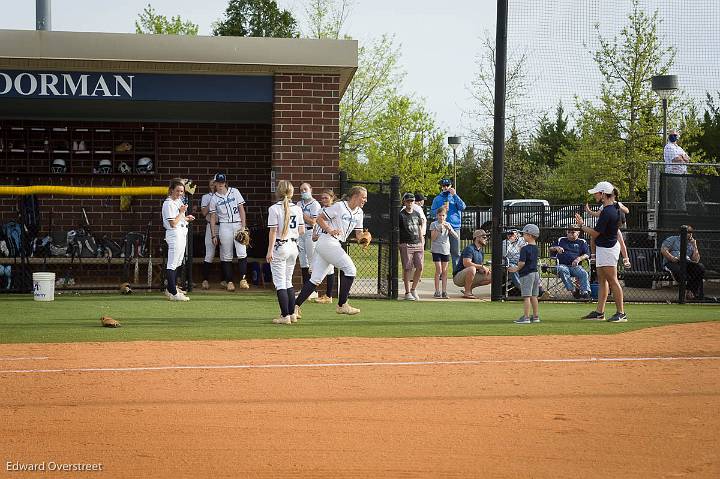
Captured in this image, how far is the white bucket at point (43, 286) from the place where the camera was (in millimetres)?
15594

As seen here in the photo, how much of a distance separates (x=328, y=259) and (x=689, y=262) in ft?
25.0

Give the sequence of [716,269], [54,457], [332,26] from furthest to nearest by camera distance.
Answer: [332,26] < [716,269] < [54,457]

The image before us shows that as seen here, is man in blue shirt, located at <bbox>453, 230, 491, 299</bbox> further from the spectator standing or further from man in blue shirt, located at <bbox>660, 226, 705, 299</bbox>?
man in blue shirt, located at <bbox>660, 226, 705, 299</bbox>

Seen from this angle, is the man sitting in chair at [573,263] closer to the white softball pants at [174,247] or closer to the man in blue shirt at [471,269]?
the man in blue shirt at [471,269]

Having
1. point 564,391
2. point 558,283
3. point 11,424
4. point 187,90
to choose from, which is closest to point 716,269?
point 558,283

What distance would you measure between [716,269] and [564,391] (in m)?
11.7

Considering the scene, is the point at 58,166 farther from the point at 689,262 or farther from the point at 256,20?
the point at 256,20

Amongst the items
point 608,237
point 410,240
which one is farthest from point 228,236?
point 608,237

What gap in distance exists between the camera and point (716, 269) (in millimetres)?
18484

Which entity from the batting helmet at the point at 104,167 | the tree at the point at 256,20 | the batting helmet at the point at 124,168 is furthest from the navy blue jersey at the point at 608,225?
the tree at the point at 256,20

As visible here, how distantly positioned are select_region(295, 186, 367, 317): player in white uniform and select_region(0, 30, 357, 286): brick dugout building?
12.5 feet

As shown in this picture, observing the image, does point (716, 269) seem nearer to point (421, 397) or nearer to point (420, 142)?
point (421, 397)

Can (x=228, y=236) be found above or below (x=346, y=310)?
above

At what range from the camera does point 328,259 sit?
44.3 ft
